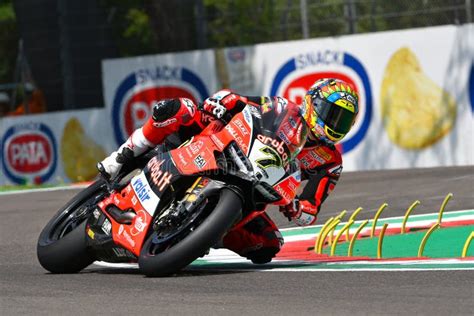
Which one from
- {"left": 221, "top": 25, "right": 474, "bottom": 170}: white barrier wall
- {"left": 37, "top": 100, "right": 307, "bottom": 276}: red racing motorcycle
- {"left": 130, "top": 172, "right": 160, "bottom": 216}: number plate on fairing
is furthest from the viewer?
{"left": 221, "top": 25, "right": 474, "bottom": 170}: white barrier wall

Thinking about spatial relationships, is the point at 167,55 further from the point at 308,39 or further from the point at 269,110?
the point at 269,110

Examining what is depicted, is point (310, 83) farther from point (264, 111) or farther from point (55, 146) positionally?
point (264, 111)

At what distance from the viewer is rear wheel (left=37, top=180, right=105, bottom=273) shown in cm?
895

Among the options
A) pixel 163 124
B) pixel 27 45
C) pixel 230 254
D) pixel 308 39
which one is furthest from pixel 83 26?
pixel 163 124

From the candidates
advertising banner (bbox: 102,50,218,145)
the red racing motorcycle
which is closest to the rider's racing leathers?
the red racing motorcycle

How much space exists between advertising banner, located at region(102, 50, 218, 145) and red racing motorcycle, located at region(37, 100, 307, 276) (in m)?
11.4

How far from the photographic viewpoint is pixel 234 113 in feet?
29.2

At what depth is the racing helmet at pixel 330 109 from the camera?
346 inches

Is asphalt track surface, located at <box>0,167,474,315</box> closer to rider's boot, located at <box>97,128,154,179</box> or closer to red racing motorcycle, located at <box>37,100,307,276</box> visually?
red racing motorcycle, located at <box>37,100,307,276</box>

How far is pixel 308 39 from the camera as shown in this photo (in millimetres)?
19750

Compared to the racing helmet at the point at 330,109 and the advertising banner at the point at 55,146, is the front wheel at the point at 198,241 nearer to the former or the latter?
the racing helmet at the point at 330,109

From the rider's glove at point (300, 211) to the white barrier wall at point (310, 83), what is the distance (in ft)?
30.9

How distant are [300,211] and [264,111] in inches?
29.6

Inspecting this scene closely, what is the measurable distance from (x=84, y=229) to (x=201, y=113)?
46.5 inches
